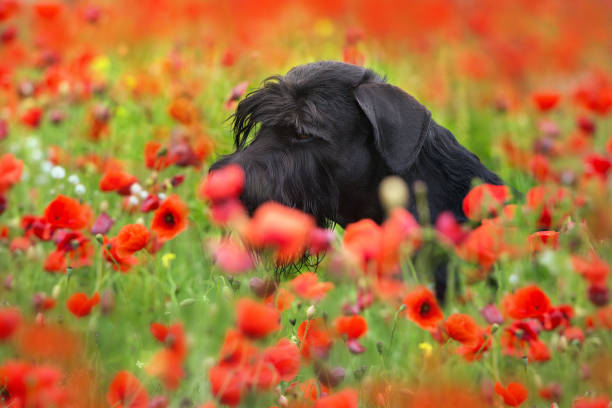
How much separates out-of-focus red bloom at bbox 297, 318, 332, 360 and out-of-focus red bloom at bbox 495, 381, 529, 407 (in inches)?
19.3

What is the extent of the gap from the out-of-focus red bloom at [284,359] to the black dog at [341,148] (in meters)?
1.17

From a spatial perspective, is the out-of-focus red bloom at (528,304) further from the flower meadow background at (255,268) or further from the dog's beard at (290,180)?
the dog's beard at (290,180)

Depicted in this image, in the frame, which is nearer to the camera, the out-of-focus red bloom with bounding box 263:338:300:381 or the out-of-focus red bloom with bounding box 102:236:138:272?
the out-of-focus red bloom with bounding box 263:338:300:381

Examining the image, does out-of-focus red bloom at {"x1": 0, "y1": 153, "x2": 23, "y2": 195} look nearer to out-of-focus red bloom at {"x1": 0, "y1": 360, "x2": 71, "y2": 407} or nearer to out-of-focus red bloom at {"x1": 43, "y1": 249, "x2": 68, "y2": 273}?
out-of-focus red bloom at {"x1": 43, "y1": 249, "x2": 68, "y2": 273}

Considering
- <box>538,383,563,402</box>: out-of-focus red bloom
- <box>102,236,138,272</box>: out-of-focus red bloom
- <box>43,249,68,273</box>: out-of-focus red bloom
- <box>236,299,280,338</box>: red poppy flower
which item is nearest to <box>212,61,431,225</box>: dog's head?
<box>102,236,138,272</box>: out-of-focus red bloom

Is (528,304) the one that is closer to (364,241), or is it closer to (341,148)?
(364,241)

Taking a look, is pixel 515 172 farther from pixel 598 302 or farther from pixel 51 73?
pixel 51 73

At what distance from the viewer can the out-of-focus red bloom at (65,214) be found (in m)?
2.43

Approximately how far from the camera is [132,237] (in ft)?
7.50

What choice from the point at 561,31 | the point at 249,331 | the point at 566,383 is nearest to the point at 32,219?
the point at 249,331

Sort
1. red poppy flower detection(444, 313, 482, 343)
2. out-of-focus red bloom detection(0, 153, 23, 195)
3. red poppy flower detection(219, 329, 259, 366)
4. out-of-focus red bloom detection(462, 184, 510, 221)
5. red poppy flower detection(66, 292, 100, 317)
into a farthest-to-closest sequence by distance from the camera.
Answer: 1. out-of-focus red bloom detection(0, 153, 23, 195)
2. out-of-focus red bloom detection(462, 184, 510, 221)
3. red poppy flower detection(66, 292, 100, 317)
4. red poppy flower detection(444, 313, 482, 343)
5. red poppy flower detection(219, 329, 259, 366)

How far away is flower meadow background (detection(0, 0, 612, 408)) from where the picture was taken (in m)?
1.75

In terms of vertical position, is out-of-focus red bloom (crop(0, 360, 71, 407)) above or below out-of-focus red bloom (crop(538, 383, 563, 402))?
above

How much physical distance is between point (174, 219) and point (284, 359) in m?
0.95
